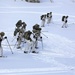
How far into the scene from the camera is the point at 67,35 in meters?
20.1

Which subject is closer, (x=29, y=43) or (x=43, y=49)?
(x=29, y=43)

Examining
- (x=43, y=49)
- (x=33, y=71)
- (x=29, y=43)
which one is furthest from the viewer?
(x=43, y=49)

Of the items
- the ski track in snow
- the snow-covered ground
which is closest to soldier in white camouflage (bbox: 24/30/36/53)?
the snow-covered ground

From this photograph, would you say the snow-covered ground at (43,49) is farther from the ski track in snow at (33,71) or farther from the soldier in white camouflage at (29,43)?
the soldier in white camouflage at (29,43)

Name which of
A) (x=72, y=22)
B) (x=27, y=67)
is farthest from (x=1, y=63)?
(x=72, y=22)

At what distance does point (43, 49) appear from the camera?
1623cm

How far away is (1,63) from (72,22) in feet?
43.0

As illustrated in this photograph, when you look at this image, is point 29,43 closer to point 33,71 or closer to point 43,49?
point 43,49

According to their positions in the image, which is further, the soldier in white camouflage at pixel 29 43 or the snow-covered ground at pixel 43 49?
the soldier in white camouflage at pixel 29 43

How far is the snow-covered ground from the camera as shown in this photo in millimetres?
12867

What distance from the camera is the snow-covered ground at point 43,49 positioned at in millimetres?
12867

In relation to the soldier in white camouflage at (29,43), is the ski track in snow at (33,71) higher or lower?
lower

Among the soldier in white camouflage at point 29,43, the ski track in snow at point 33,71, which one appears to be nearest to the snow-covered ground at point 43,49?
the ski track in snow at point 33,71

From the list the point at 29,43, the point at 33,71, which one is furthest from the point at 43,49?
the point at 33,71
